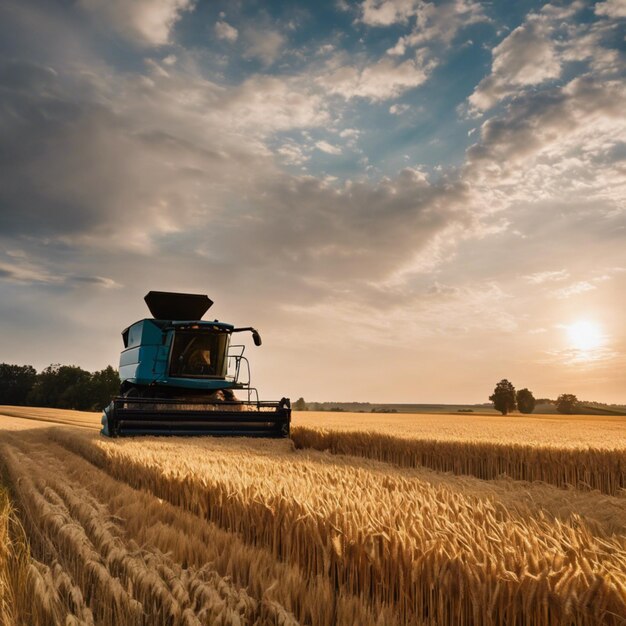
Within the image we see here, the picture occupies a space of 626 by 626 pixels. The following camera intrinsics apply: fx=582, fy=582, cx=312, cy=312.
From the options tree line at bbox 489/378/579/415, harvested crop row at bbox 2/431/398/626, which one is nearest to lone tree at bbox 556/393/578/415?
tree line at bbox 489/378/579/415

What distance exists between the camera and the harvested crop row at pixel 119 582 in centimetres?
311

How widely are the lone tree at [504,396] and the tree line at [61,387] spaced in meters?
43.2

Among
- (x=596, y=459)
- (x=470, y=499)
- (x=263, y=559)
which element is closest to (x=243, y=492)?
(x=263, y=559)

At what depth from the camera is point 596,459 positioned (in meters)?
9.70

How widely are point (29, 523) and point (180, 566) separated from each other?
2.75 m

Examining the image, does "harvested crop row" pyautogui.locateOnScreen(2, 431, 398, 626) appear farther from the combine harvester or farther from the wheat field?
the combine harvester

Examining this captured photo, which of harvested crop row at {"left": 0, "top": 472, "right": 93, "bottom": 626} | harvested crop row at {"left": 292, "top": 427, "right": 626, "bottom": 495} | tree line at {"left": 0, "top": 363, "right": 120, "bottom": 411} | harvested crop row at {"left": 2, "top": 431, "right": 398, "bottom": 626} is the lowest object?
harvested crop row at {"left": 0, "top": 472, "right": 93, "bottom": 626}

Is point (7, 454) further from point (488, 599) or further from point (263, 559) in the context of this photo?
point (488, 599)

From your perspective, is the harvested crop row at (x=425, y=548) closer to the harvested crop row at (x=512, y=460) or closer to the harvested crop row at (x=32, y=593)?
the harvested crop row at (x=32, y=593)

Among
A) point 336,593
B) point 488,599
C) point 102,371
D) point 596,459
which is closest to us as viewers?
point 488,599

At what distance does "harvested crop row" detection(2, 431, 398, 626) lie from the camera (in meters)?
3.02

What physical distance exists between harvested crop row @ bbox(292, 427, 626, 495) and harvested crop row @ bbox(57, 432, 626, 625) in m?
5.07

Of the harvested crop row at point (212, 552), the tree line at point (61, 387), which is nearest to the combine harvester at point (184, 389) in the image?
the harvested crop row at point (212, 552)

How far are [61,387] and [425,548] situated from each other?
71050 mm
